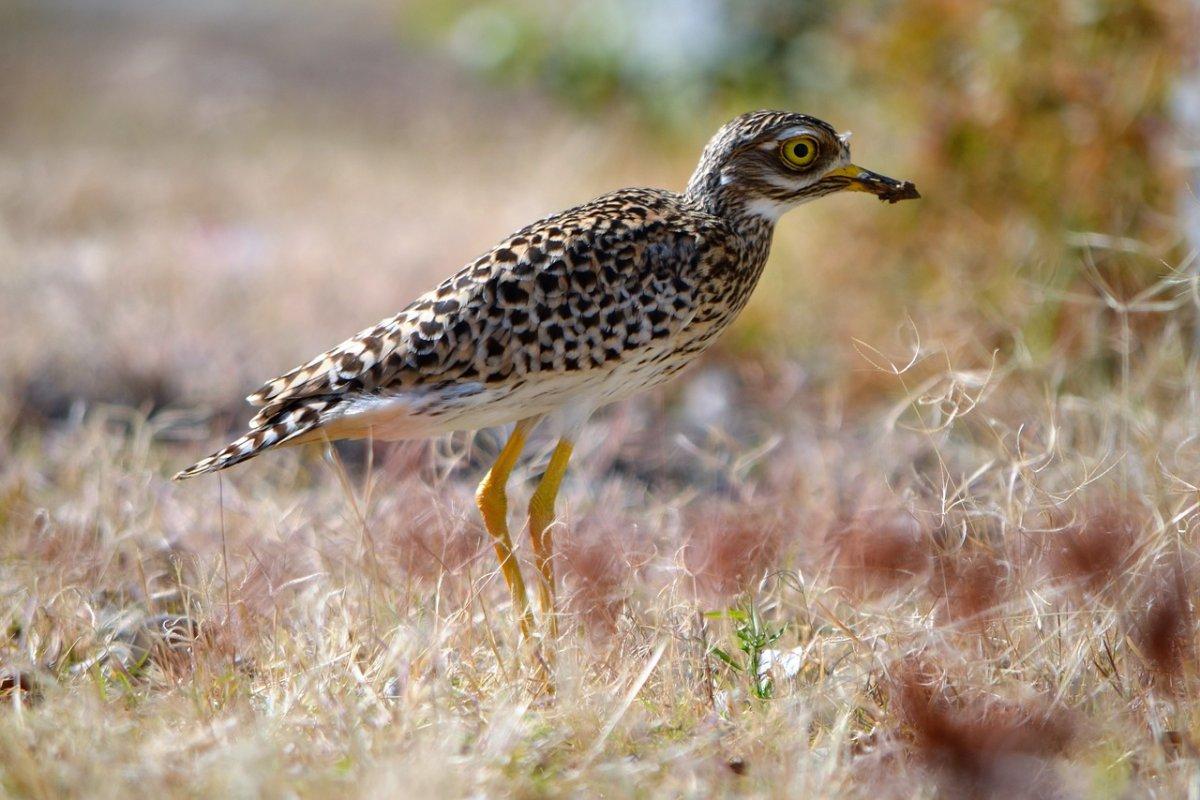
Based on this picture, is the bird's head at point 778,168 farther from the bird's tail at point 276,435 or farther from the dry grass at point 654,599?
the bird's tail at point 276,435

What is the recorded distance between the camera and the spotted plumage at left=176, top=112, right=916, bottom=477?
3027 mm

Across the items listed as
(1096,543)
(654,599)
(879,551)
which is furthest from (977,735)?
(654,599)

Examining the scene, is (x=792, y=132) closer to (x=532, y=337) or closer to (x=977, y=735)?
(x=532, y=337)

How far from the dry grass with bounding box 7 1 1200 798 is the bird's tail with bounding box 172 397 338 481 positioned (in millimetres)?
192

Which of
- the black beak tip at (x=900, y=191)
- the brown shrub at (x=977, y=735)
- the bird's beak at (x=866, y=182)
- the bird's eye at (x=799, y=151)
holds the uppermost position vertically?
the bird's eye at (x=799, y=151)

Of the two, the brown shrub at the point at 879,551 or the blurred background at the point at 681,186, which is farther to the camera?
the blurred background at the point at 681,186

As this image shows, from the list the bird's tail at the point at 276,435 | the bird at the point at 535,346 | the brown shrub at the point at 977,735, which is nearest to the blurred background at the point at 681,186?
the bird at the point at 535,346

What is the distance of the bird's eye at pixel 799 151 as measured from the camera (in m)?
3.32

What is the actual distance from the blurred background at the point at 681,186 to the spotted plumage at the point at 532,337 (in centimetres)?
100

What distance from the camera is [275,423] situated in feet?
10.0

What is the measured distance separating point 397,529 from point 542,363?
581mm

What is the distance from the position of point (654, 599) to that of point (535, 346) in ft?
2.09

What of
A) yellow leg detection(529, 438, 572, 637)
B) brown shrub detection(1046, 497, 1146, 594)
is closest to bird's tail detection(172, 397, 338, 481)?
yellow leg detection(529, 438, 572, 637)

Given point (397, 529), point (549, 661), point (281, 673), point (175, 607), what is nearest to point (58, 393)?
point (175, 607)
